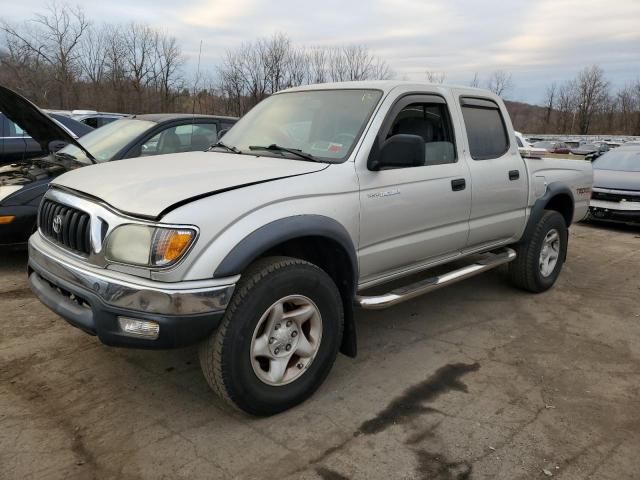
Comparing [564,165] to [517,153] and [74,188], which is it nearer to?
[517,153]

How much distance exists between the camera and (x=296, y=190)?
2986mm

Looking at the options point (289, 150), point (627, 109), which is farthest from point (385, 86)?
point (627, 109)

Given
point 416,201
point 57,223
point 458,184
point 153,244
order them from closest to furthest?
point 153,244 < point 57,223 < point 416,201 < point 458,184

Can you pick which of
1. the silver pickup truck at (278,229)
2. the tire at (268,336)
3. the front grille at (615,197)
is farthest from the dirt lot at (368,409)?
the front grille at (615,197)

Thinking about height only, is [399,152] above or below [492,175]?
above

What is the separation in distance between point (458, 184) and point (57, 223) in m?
2.81

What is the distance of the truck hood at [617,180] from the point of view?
9.43m

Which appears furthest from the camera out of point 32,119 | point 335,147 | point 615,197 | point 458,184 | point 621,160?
point 621,160

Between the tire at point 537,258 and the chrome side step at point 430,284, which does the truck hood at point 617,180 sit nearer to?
the tire at point 537,258

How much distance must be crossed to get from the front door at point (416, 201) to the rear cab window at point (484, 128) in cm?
28

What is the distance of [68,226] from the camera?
2908mm

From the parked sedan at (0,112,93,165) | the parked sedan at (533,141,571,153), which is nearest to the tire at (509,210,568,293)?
the parked sedan at (0,112,93,165)

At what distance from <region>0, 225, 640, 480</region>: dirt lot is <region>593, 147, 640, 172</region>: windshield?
22.8 ft

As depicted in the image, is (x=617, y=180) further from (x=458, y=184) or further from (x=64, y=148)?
(x=64, y=148)
